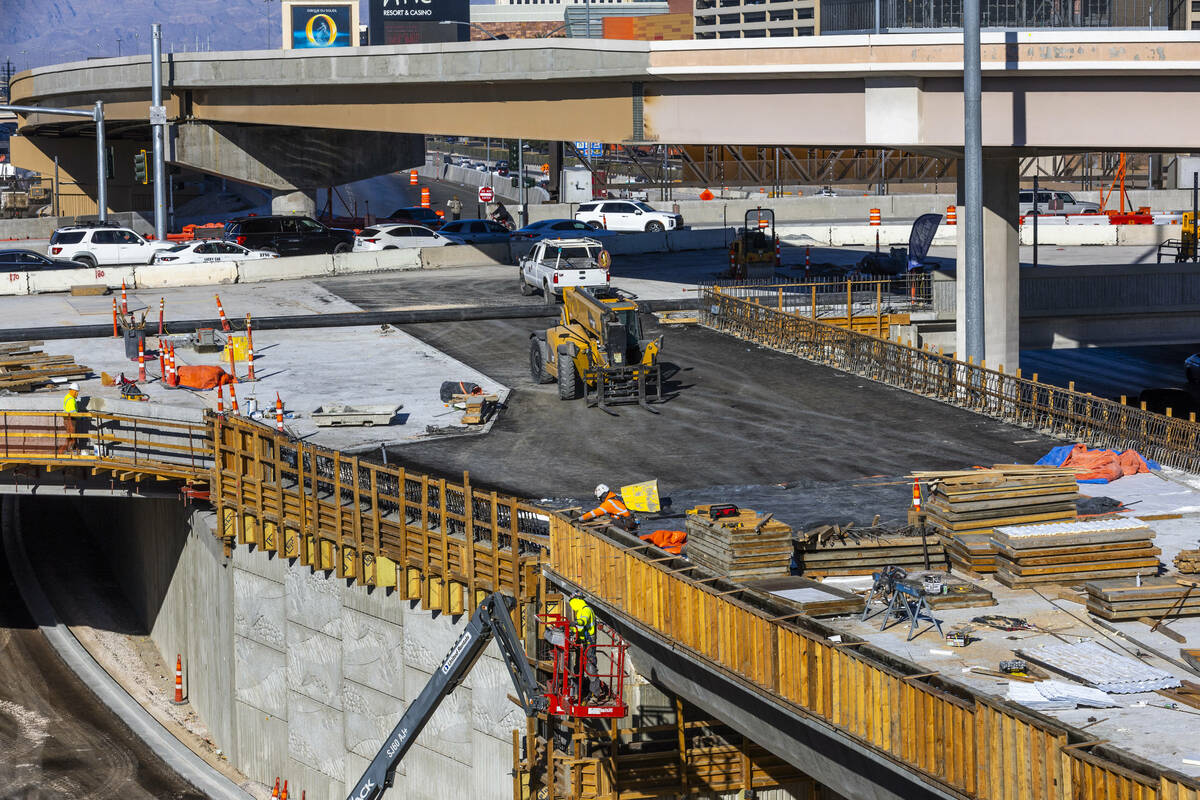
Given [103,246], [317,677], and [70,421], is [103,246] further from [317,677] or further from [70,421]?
[317,677]

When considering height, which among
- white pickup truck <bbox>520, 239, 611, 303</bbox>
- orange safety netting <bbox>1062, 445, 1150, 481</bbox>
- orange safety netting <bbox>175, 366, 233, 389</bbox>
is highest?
white pickup truck <bbox>520, 239, 611, 303</bbox>

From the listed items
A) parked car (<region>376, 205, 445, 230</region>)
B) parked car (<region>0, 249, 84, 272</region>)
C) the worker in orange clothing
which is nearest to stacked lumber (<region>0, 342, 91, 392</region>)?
the worker in orange clothing

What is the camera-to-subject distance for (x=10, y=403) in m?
34.0

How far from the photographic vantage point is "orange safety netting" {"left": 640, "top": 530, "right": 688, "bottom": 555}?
2433 cm

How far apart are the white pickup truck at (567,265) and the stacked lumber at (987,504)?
22.2m

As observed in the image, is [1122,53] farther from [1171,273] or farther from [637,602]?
[637,602]

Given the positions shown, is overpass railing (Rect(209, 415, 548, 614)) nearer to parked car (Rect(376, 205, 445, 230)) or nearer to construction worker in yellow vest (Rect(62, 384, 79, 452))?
construction worker in yellow vest (Rect(62, 384, 79, 452))

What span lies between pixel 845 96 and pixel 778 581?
67.2 feet

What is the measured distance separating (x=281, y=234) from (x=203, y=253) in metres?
4.76

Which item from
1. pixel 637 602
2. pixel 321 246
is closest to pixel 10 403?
pixel 637 602

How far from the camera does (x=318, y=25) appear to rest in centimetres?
6309

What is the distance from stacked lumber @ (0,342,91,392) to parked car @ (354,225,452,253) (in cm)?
2267

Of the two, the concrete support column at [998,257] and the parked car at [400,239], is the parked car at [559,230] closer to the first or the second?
the parked car at [400,239]

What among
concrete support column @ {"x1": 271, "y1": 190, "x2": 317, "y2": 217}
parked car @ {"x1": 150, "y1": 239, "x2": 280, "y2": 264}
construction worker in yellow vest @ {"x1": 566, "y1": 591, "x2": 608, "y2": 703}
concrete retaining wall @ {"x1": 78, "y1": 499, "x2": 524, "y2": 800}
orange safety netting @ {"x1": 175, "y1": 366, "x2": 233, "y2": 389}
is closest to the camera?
construction worker in yellow vest @ {"x1": 566, "y1": 591, "x2": 608, "y2": 703}
